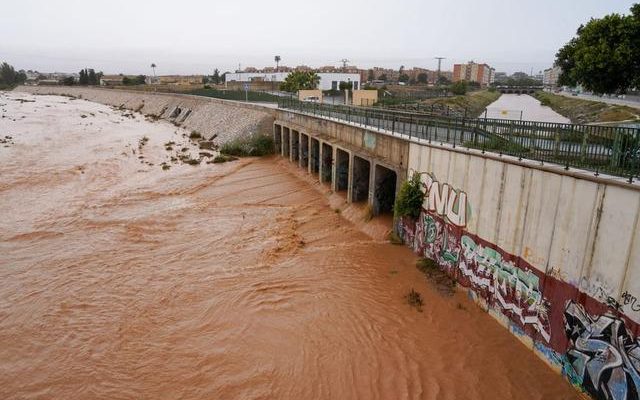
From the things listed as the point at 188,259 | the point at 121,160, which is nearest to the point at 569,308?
the point at 188,259

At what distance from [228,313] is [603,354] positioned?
1226 centimetres

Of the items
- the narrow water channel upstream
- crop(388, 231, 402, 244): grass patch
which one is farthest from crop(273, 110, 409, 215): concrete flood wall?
the narrow water channel upstream

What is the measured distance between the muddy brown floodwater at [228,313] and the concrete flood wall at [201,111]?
2248cm

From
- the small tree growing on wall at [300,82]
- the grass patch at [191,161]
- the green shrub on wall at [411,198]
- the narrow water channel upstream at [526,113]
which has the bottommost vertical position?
the grass patch at [191,161]

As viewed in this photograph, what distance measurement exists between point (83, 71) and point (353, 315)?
716ft

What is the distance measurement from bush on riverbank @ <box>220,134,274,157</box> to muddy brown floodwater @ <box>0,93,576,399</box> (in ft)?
53.1

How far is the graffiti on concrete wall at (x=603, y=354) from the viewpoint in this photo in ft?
32.6

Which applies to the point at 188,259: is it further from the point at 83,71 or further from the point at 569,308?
the point at 83,71

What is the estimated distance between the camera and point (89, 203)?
3058cm

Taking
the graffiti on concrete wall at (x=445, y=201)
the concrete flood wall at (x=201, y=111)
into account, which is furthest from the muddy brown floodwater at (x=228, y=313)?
the concrete flood wall at (x=201, y=111)

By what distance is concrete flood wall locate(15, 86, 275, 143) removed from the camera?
51.3m

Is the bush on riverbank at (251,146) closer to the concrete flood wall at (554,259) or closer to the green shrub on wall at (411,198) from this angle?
the green shrub on wall at (411,198)

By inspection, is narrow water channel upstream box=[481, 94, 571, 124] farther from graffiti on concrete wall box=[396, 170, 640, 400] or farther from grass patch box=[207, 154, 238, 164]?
grass patch box=[207, 154, 238, 164]

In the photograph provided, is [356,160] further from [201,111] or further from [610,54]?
[201,111]
